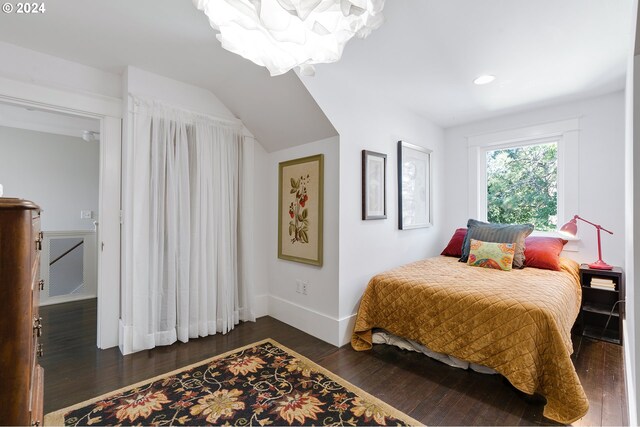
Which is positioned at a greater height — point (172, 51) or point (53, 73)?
point (172, 51)

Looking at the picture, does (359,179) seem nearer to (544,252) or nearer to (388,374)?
(388,374)

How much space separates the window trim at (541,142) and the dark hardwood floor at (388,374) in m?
1.47

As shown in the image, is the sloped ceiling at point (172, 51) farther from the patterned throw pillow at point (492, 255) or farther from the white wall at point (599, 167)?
the white wall at point (599, 167)

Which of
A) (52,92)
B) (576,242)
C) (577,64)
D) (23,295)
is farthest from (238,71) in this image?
(576,242)

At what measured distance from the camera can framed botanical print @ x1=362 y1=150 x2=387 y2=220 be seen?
9.55ft

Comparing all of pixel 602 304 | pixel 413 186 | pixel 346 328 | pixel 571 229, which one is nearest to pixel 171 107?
pixel 346 328

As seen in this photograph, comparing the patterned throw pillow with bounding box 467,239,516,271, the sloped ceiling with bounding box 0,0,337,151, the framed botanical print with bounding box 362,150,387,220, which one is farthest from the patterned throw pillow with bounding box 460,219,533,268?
the sloped ceiling with bounding box 0,0,337,151

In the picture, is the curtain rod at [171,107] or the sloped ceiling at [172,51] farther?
the curtain rod at [171,107]

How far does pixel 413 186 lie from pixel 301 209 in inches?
57.3

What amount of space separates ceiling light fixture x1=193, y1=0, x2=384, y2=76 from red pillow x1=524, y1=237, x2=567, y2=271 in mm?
2749

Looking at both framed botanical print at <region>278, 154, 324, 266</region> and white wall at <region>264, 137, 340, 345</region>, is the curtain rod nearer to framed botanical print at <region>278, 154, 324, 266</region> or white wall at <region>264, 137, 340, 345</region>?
white wall at <region>264, 137, 340, 345</region>

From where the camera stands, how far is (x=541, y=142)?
11.6ft

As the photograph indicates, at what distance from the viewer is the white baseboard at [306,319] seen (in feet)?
8.93

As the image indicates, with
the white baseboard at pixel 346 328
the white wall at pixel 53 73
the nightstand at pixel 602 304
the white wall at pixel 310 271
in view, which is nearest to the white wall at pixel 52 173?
the white wall at pixel 53 73
